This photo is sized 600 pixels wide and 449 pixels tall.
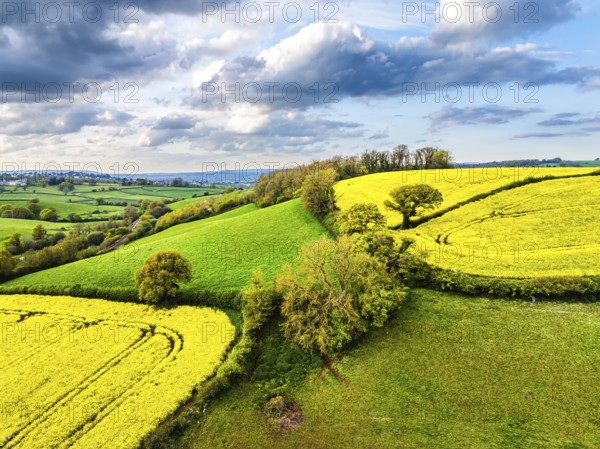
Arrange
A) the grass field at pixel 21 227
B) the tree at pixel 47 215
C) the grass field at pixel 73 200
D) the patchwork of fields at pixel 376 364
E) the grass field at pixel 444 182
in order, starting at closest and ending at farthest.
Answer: the patchwork of fields at pixel 376 364 < the grass field at pixel 444 182 < the grass field at pixel 21 227 < the tree at pixel 47 215 < the grass field at pixel 73 200

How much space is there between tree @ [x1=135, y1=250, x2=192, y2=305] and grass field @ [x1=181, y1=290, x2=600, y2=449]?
20238 mm

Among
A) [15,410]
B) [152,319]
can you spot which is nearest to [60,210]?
[152,319]

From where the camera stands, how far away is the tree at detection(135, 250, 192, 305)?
45.8m

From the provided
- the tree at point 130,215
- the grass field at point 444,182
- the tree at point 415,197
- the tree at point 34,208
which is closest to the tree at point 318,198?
the grass field at point 444,182

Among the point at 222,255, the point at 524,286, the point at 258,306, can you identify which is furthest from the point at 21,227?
the point at 524,286

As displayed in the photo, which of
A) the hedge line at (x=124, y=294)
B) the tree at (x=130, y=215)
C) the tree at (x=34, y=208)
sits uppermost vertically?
the tree at (x=34, y=208)

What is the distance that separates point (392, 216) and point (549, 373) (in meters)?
34.8

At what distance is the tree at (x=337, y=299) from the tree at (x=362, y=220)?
876cm

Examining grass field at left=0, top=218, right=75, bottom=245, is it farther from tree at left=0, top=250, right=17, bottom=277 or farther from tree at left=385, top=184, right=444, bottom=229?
tree at left=385, top=184, right=444, bottom=229

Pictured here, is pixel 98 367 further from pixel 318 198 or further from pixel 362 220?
pixel 318 198

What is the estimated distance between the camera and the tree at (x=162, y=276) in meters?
A: 45.8

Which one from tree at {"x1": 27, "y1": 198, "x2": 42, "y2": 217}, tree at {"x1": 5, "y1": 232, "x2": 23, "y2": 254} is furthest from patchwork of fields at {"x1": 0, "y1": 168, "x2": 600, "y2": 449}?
tree at {"x1": 27, "y1": 198, "x2": 42, "y2": 217}

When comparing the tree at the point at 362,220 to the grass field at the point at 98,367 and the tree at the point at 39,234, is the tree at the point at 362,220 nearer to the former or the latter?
the grass field at the point at 98,367

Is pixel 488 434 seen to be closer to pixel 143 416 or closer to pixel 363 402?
pixel 363 402
